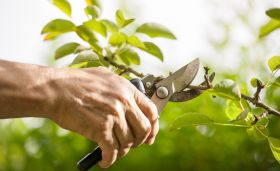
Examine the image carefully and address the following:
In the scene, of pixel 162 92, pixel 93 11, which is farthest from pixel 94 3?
pixel 162 92

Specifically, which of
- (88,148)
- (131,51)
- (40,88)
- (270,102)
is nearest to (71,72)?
(40,88)

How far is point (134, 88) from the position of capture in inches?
40.4

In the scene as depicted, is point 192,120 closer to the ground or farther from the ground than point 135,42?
closer to the ground

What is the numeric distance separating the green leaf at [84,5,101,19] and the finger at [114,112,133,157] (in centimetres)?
30

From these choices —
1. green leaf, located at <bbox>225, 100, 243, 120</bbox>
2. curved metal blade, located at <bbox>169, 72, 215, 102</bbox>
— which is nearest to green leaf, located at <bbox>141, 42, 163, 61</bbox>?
curved metal blade, located at <bbox>169, 72, 215, 102</bbox>

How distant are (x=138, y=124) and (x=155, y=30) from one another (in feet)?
1.10

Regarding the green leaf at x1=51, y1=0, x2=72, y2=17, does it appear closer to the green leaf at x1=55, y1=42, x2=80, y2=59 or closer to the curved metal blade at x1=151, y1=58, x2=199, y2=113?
the green leaf at x1=55, y1=42, x2=80, y2=59

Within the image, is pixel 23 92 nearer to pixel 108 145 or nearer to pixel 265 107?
pixel 108 145

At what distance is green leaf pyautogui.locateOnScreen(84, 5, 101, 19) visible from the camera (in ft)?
3.88

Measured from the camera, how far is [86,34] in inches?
47.3

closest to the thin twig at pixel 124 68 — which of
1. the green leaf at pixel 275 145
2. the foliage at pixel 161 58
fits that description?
the foliage at pixel 161 58

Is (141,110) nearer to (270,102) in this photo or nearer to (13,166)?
(270,102)

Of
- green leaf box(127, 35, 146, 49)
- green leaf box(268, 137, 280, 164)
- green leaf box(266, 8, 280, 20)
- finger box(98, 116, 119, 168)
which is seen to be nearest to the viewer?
green leaf box(266, 8, 280, 20)

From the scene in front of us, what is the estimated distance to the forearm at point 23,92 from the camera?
932 mm
